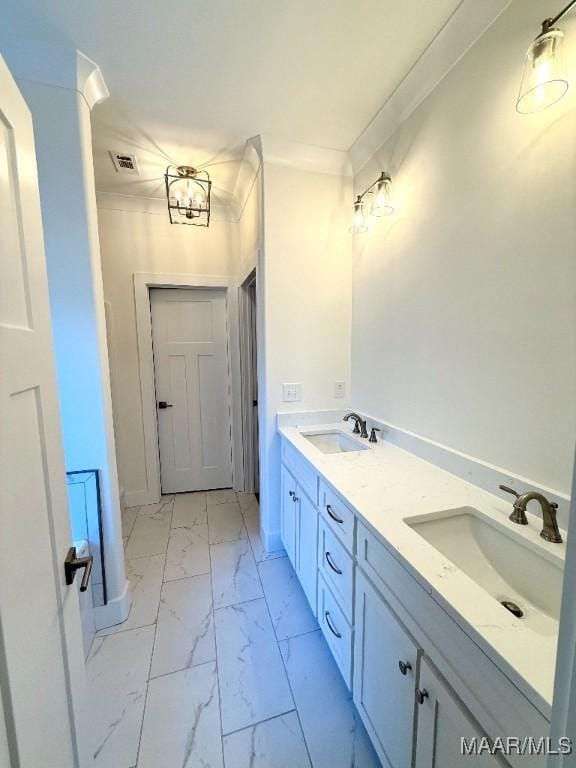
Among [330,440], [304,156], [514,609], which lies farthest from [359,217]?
[514,609]

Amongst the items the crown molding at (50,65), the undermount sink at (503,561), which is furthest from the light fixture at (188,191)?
the undermount sink at (503,561)

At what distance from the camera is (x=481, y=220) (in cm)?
118

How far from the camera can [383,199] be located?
1.64 metres

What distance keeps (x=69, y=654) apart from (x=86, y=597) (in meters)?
0.97

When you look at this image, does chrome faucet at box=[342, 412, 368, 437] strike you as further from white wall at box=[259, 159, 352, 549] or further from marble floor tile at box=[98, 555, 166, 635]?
marble floor tile at box=[98, 555, 166, 635]

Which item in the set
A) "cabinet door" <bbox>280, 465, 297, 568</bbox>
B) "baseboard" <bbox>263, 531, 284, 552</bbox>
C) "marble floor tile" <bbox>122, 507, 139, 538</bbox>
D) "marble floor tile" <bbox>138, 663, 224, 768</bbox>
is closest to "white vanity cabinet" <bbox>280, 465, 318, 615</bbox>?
"cabinet door" <bbox>280, 465, 297, 568</bbox>

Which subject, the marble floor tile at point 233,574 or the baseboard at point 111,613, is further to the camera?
the marble floor tile at point 233,574

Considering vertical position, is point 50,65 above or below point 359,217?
above

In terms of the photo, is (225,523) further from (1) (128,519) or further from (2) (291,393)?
(2) (291,393)

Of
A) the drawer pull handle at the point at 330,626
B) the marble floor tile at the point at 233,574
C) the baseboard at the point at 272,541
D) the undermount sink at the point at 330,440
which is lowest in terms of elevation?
the marble floor tile at the point at 233,574

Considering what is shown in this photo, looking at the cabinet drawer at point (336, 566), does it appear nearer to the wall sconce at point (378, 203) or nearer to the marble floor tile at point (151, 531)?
the marble floor tile at point (151, 531)

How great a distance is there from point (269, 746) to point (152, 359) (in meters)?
2.60

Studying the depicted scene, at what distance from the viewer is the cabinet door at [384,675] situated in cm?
84

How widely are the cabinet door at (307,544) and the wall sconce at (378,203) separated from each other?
159 centimetres
